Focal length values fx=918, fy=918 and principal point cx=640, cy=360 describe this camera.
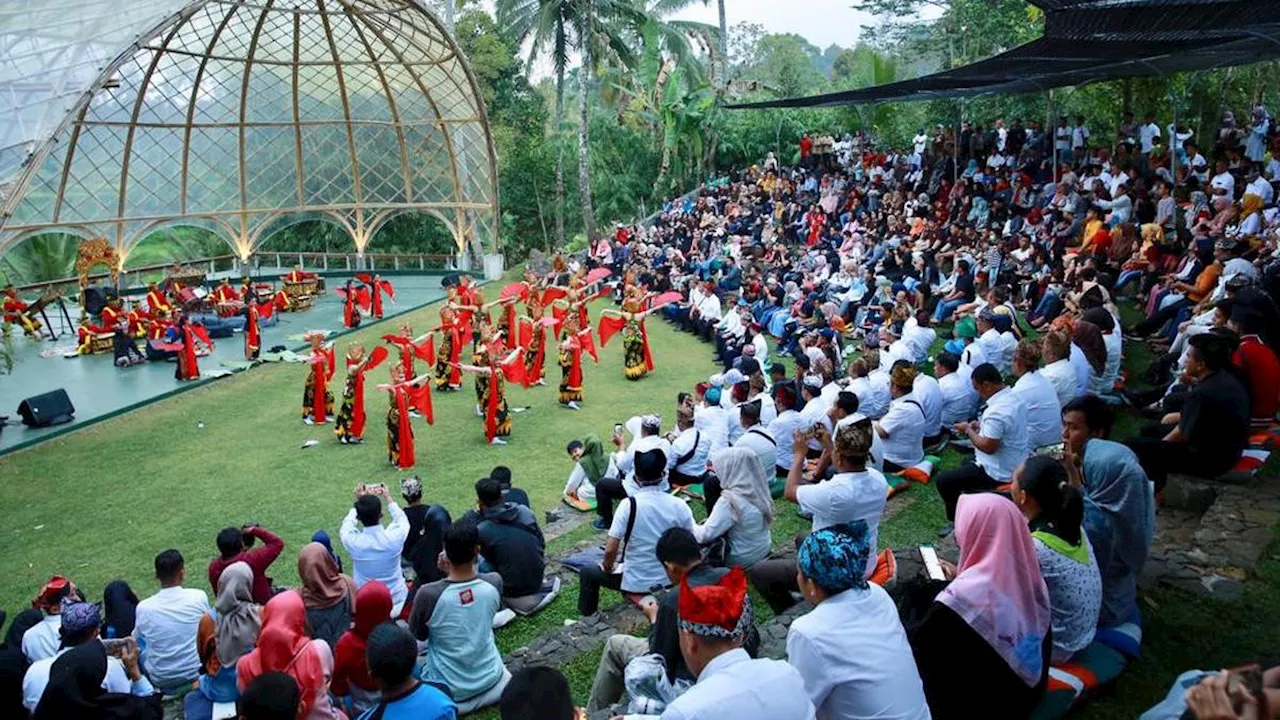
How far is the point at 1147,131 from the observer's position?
15273 mm

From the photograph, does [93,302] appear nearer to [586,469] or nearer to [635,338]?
[635,338]

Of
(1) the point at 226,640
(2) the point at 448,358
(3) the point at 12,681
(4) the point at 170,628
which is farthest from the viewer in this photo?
(2) the point at 448,358

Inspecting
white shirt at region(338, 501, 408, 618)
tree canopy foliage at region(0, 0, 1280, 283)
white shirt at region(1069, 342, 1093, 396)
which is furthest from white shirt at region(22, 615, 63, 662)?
tree canopy foliage at region(0, 0, 1280, 283)

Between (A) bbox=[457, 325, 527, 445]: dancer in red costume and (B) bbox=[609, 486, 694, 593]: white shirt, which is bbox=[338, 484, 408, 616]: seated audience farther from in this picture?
(A) bbox=[457, 325, 527, 445]: dancer in red costume

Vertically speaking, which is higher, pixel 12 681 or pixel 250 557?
pixel 250 557

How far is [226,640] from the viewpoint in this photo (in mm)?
4617

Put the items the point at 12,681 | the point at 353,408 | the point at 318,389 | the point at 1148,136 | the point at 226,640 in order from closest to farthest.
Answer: the point at 12,681 < the point at 226,640 < the point at 353,408 < the point at 318,389 < the point at 1148,136

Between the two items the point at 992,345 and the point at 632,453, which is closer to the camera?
the point at 632,453

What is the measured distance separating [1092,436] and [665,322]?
13.0 m

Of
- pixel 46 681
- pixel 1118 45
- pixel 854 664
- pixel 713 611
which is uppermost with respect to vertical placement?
Result: pixel 1118 45

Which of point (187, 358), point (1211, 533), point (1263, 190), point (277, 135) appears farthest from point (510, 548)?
point (277, 135)

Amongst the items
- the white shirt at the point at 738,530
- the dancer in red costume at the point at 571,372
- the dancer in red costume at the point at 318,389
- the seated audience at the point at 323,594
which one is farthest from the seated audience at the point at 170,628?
the dancer in red costume at the point at 571,372

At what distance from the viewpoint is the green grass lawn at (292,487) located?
15.0 ft

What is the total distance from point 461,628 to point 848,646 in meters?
2.27
